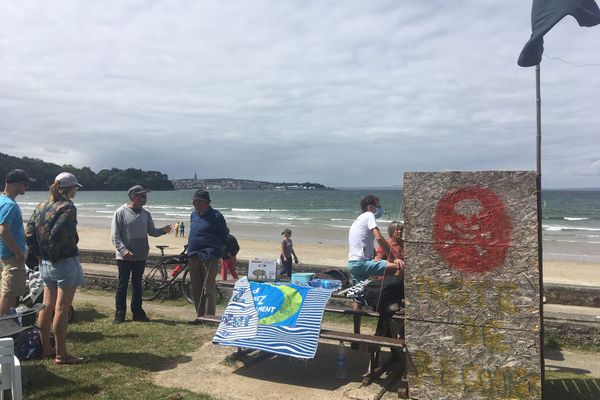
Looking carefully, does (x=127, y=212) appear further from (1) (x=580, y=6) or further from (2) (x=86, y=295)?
(1) (x=580, y=6)

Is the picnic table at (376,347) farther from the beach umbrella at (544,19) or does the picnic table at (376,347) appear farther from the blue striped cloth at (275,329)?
the beach umbrella at (544,19)

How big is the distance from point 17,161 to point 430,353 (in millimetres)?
124695

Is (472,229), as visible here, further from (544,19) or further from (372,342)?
(544,19)

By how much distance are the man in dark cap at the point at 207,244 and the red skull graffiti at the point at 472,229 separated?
3.15m

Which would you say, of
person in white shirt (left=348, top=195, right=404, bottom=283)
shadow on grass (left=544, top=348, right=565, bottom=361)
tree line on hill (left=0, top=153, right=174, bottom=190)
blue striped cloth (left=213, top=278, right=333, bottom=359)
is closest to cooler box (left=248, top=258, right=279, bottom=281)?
blue striped cloth (left=213, top=278, right=333, bottom=359)

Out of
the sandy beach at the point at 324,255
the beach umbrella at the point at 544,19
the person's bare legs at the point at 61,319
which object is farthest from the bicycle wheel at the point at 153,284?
the sandy beach at the point at 324,255

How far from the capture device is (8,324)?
399 cm

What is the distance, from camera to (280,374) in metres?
4.86

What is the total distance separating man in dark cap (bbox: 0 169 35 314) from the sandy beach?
33.0ft

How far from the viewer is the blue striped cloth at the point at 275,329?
453cm

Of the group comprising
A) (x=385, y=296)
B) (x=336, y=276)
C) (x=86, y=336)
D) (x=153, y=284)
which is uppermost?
(x=385, y=296)

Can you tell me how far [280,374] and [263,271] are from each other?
4.93ft

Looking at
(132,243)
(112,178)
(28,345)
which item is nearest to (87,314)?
(132,243)

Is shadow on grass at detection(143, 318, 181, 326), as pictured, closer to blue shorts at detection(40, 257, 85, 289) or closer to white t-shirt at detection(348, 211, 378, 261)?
blue shorts at detection(40, 257, 85, 289)
